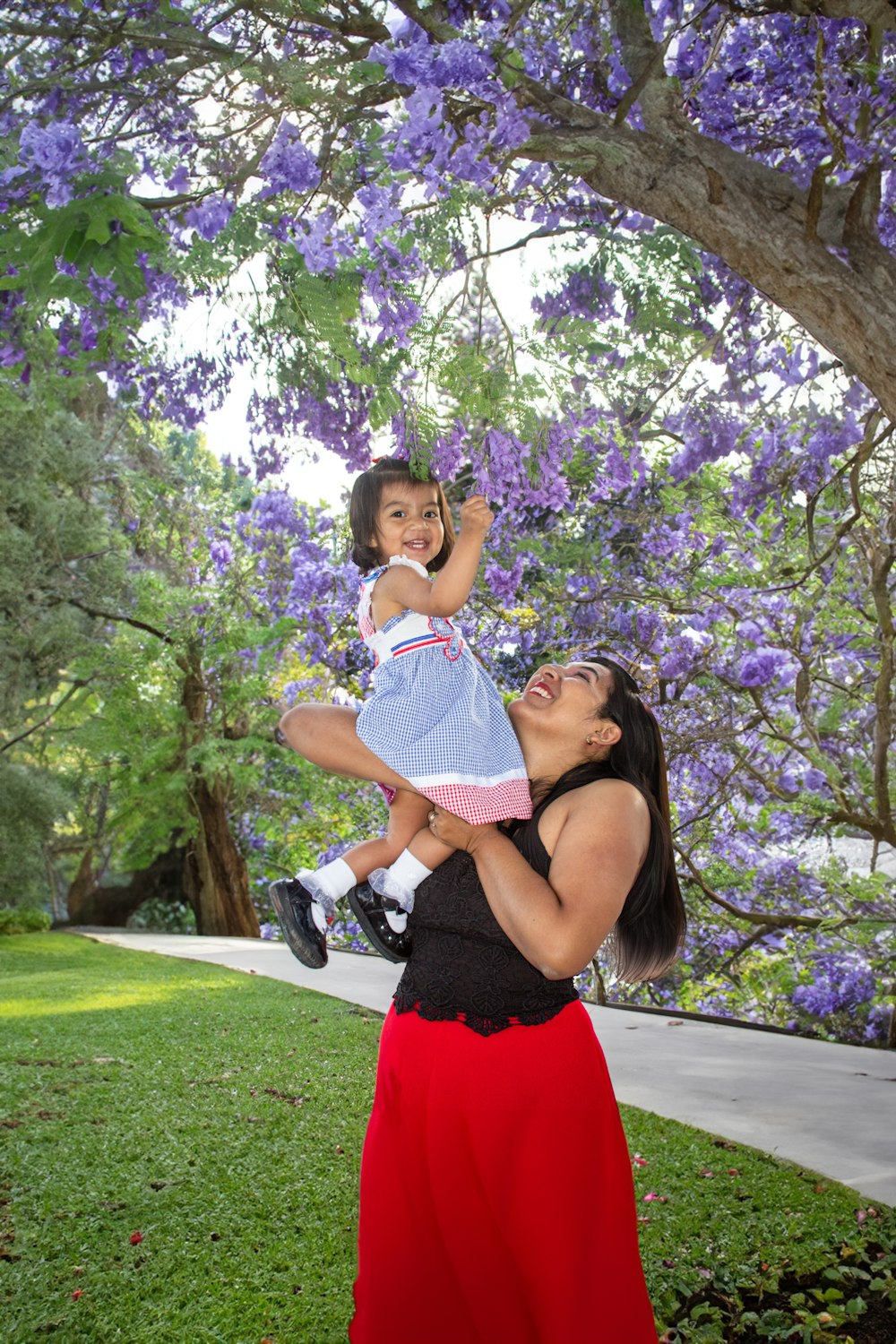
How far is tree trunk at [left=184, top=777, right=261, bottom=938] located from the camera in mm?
14852

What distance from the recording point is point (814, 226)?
2.81m

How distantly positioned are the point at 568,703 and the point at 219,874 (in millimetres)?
13478

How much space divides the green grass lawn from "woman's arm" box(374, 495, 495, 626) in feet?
6.20

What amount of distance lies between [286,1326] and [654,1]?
4.50 meters

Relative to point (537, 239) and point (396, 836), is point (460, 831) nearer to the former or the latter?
point (396, 836)

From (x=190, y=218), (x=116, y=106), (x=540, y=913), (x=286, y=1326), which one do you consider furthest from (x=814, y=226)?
(x=286, y=1326)

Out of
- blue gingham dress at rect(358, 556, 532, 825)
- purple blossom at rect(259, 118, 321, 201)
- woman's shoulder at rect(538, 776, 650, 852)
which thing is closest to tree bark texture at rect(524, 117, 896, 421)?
purple blossom at rect(259, 118, 321, 201)

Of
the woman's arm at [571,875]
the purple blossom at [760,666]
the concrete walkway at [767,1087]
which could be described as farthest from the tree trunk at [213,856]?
the woman's arm at [571,875]

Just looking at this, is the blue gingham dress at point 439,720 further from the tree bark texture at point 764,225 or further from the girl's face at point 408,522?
the tree bark texture at point 764,225

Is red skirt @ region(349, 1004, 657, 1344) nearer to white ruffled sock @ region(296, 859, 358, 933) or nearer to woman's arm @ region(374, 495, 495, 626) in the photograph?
white ruffled sock @ region(296, 859, 358, 933)

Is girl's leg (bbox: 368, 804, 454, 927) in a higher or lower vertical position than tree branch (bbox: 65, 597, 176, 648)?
lower

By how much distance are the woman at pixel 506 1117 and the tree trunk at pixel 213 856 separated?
41.8ft

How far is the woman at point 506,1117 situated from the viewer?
5.77ft

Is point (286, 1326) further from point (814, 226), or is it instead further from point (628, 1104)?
point (814, 226)
